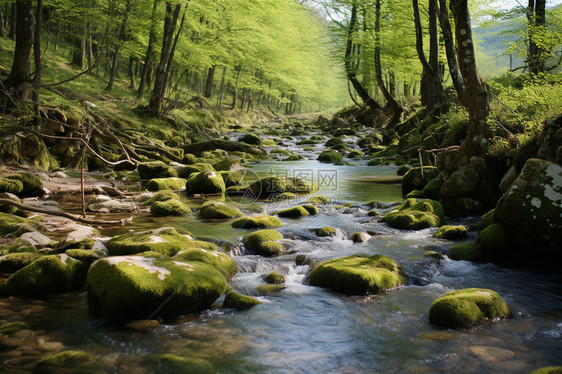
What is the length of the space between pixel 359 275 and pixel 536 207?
98.5 inches

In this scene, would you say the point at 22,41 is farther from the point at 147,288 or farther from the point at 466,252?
the point at 466,252

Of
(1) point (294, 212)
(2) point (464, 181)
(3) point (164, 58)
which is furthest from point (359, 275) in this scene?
(3) point (164, 58)

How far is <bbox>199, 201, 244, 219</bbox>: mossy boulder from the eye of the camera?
25.4 feet

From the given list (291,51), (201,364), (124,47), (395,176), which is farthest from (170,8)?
(291,51)

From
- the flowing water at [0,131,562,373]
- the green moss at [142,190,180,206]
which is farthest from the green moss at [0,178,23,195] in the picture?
the flowing water at [0,131,562,373]

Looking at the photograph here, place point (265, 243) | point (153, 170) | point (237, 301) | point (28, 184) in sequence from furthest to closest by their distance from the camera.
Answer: point (153, 170) < point (28, 184) < point (265, 243) < point (237, 301)

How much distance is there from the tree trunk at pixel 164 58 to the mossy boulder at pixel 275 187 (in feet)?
29.2

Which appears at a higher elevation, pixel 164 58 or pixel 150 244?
pixel 164 58

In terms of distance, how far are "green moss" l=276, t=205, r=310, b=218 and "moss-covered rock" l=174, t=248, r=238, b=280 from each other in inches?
124

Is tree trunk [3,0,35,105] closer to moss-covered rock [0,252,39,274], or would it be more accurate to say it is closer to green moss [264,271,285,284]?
moss-covered rock [0,252,39,274]

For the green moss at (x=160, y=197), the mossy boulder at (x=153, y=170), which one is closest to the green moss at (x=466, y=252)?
the green moss at (x=160, y=197)

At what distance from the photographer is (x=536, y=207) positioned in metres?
4.93

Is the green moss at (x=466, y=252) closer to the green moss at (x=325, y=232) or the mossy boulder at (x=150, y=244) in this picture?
the green moss at (x=325, y=232)

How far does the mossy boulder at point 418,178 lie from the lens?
1027 cm
